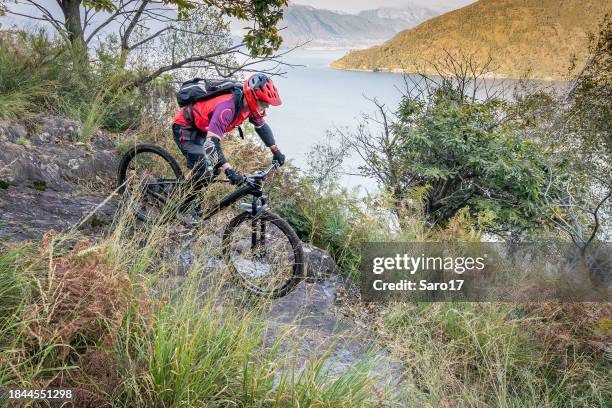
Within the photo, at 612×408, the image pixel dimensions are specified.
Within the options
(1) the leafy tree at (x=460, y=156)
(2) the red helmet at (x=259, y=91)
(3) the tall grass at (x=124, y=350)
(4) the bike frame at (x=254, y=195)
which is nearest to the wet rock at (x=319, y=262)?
(4) the bike frame at (x=254, y=195)

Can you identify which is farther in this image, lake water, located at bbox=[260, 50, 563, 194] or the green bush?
lake water, located at bbox=[260, 50, 563, 194]

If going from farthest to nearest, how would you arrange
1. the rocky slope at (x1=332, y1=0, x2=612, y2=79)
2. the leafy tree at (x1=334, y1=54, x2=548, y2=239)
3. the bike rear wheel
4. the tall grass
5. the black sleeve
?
the rocky slope at (x1=332, y1=0, x2=612, y2=79), the leafy tree at (x1=334, y1=54, x2=548, y2=239), the bike rear wheel, the black sleeve, the tall grass

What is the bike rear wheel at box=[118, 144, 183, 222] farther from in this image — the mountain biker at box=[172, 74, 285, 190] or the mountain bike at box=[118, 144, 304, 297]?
the mountain bike at box=[118, 144, 304, 297]

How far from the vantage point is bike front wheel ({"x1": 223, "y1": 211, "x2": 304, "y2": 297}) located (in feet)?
13.9

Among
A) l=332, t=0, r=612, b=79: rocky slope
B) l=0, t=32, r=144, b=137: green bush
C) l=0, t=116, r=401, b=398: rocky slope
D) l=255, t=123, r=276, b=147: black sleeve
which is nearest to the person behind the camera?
l=0, t=116, r=401, b=398: rocky slope

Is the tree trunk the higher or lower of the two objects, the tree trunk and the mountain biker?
the higher

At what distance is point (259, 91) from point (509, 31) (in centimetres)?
5333

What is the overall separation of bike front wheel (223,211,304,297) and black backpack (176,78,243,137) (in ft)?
3.38

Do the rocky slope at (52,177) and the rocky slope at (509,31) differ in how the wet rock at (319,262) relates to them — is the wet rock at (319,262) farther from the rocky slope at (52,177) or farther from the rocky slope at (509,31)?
the rocky slope at (509,31)

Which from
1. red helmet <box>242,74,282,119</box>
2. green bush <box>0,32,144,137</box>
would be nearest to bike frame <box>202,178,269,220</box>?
red helmet <box>242,74,282,119</box>

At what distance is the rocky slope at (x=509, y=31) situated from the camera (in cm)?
4303

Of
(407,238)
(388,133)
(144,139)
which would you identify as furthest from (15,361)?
(388,133)

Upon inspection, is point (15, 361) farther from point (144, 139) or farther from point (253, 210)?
point (144, 139)

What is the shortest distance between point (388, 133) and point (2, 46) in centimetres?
966
